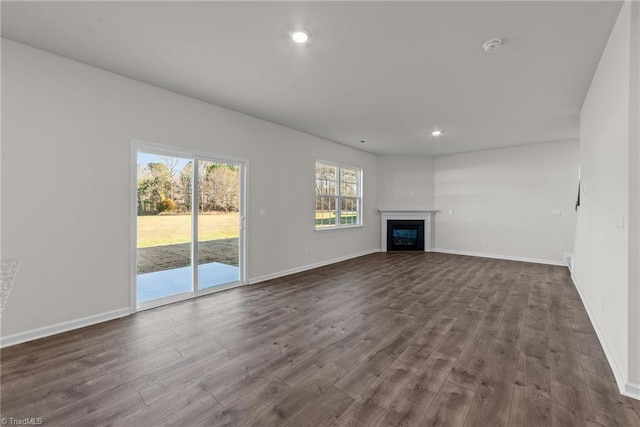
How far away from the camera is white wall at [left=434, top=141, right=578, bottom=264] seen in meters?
6.01

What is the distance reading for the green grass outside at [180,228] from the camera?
11.4 feet

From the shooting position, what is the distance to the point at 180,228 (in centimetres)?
379

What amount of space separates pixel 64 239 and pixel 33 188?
543 millimetres

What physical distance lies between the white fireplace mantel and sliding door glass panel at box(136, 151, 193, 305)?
534 centimetres

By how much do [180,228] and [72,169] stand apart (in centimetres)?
129

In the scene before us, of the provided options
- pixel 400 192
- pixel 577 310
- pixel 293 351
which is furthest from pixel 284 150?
pixel 577 310

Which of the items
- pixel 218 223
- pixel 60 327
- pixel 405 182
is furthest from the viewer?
pixel 405 182

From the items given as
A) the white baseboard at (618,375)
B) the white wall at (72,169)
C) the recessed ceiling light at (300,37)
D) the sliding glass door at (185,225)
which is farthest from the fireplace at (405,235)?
the recessed ceiling light at (300,37)

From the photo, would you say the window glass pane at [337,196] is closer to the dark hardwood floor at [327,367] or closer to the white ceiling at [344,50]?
the white ceiling at [344,50]

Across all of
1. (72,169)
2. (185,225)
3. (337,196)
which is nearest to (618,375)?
(185,225)

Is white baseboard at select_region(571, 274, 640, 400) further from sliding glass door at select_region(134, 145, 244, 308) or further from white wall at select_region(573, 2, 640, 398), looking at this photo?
sliding glass door at select_region(134, 145, 244, 308)

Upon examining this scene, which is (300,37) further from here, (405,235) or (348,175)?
(405,235)

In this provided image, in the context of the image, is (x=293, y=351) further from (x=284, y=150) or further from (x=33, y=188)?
(x=284, y=150)

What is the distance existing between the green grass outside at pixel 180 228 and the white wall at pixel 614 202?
4.22m
